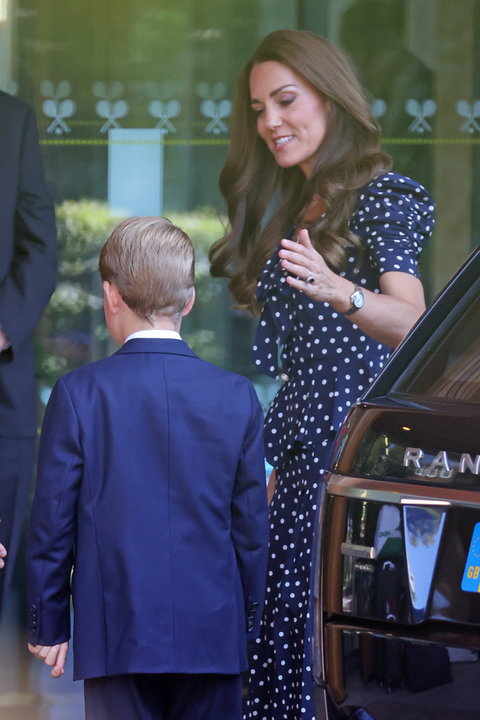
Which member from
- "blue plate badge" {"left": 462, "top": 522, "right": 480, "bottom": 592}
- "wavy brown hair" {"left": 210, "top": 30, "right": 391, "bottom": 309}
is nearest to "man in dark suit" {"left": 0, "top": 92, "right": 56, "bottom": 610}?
"wavy brown hair" {"left": 210, "top": 30, "right": 391, "bottom": 309}

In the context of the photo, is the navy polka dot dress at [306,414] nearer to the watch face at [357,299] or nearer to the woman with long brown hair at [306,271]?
the woman with long brown hair at [306,271]

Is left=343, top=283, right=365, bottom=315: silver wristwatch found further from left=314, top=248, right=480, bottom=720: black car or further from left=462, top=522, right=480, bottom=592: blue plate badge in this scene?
left=462, top=522, right=480, bottom=592: blue plate badge

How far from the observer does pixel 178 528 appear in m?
3.37

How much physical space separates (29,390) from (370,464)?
264 cm

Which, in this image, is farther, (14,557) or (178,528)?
(14,557)

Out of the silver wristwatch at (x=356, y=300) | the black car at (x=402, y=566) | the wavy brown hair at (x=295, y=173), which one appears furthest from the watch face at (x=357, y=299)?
the black car at (x=402, y=566)

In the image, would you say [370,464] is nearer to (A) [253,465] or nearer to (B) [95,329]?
A: (A) [253,465]

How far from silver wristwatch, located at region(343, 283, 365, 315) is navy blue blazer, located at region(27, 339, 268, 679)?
96cm

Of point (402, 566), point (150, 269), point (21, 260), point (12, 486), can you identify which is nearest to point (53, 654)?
point (150, 269)

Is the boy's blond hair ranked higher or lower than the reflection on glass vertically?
higher

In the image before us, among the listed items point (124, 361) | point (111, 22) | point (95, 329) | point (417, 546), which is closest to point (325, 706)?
point (417, 546)

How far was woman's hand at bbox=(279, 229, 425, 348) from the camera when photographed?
414cm

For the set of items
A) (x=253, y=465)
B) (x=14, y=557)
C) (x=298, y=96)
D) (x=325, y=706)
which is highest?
(x=298, y=96)

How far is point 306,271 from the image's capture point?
13.6 feet
